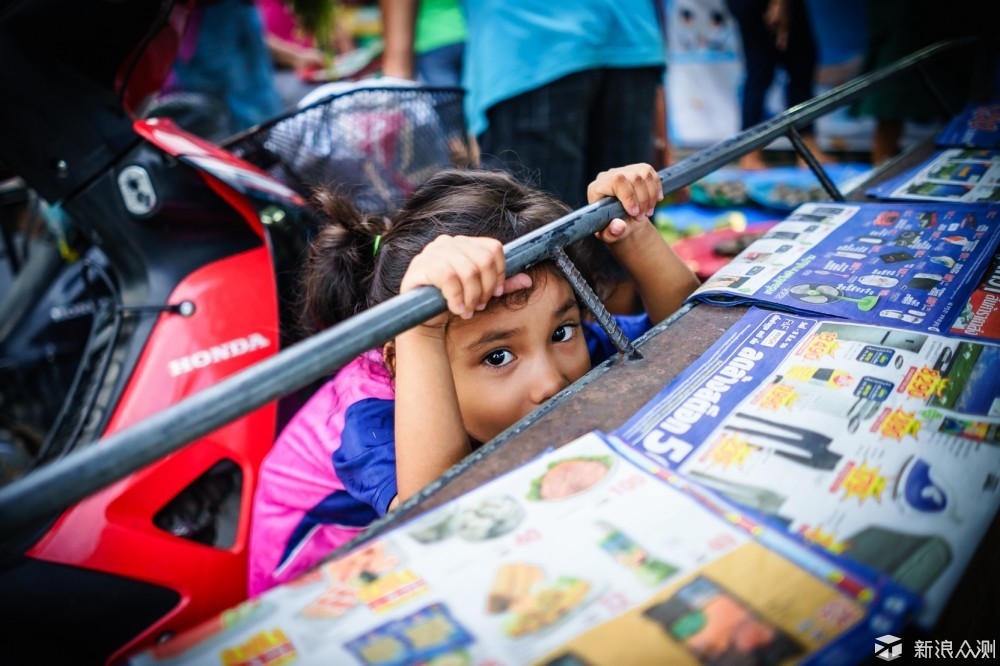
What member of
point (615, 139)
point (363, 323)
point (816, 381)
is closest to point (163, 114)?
point (615, 139)

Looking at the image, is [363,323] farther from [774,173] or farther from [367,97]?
[774,173]

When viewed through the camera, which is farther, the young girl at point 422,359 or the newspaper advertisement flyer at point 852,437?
the young girl at point 422,359

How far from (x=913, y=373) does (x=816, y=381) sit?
119mm

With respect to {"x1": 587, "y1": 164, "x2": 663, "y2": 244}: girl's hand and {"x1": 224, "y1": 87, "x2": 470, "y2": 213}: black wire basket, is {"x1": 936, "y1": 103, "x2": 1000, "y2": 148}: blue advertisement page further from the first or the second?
{"x1": 224, "y1": 87, "x2": 470, "y2": 213}: black wire basket

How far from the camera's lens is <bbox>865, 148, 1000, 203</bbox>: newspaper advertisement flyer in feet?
4.51

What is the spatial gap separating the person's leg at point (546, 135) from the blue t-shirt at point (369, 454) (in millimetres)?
845

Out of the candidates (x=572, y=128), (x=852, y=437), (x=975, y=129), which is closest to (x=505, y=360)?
(x=852, y=437)

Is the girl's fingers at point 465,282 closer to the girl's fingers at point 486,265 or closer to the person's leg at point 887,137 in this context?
the girl's fingers at point 486,265

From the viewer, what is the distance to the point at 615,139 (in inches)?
77.9

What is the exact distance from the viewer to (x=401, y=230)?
4.02 feet

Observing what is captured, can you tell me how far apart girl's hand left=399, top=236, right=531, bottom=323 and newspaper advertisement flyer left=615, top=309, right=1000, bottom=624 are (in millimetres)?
247

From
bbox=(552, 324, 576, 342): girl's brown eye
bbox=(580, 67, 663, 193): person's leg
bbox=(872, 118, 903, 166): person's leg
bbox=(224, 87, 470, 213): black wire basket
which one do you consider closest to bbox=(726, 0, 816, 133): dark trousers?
bbox=(872, 118, 903, 166): person's leg

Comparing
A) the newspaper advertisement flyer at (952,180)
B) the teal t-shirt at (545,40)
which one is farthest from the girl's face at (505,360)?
the newspaper advertisement flyer at (952,180)

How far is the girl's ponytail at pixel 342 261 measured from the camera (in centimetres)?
133
